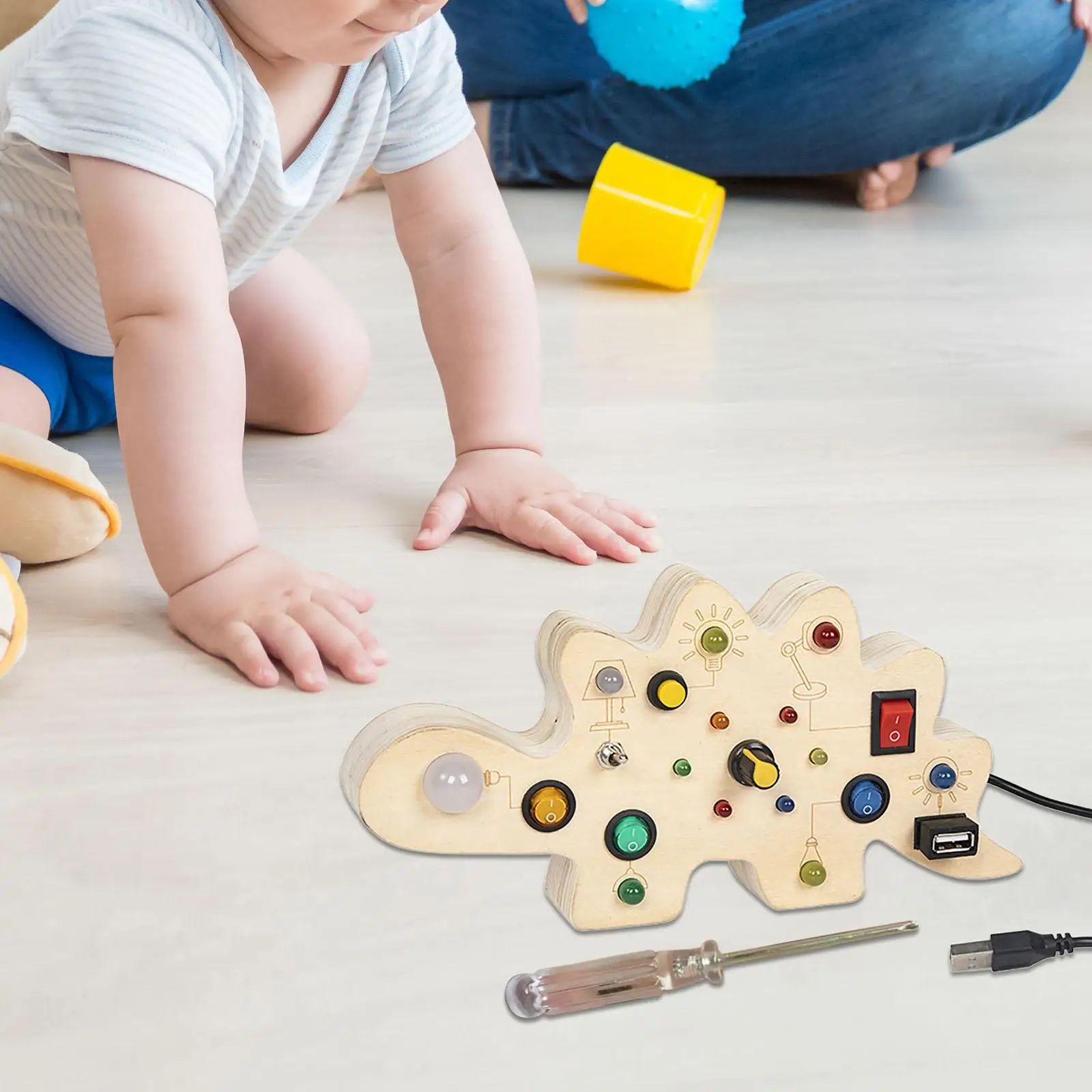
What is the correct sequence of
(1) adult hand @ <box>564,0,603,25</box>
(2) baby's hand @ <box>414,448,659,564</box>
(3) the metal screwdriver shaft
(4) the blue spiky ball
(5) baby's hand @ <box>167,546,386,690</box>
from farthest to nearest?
1. (4) the blue spiky ball
2. (1) adult hand @ <box>564,0,603,25</box>
3. (2) baby's hand @ <box>414,448,659,564</box>
4. (5) baby's hand @ <box>167,546,386,690</box>
5. (3) the metal screwdriver shaft

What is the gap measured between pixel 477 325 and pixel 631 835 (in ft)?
1.54

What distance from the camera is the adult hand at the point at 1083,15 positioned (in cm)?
149

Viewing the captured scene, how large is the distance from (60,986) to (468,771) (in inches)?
6.5

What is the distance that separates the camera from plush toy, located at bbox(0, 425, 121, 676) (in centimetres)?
71

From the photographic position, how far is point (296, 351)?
93 cm

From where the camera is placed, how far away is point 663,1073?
421mm

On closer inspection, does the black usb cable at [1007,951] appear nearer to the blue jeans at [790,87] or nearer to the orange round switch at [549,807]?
the orange round switch at [549,807]

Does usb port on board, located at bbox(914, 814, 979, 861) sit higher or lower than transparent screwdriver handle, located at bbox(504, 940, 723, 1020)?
higher

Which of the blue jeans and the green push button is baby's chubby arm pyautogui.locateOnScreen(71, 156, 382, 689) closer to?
the green push button

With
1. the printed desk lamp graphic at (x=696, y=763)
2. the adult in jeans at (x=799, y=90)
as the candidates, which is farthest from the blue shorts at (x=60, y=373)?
the adult in jeans at (x=799, y=90)

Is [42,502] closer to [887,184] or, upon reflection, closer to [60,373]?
[60,373]

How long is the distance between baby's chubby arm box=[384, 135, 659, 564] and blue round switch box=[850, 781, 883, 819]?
13.7 inches

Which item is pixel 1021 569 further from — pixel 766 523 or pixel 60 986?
pixel 60 986

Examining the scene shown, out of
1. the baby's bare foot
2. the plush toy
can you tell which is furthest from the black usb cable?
the baby's bare foot
